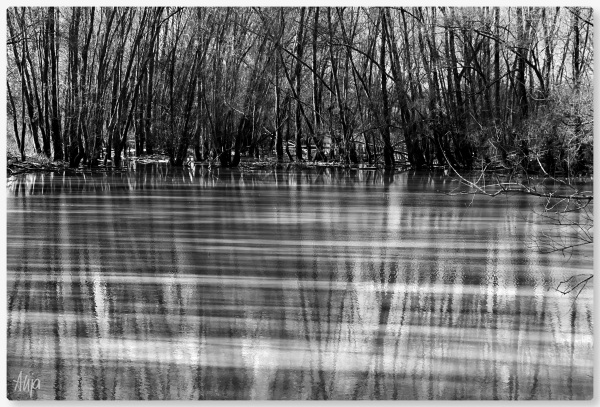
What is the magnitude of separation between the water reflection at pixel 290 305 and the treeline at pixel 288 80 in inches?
59.6

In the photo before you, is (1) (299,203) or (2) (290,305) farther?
(1) (299,203)

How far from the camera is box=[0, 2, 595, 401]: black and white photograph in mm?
3199

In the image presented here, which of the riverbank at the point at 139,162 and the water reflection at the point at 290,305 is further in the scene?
the riverbank at the point at 139,162

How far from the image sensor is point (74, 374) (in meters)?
3.04
